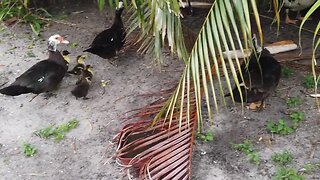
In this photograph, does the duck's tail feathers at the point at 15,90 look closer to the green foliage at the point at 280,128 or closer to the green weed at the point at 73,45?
the green weed at the point at 73,45

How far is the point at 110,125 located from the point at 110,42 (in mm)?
1008

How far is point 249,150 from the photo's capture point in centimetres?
364

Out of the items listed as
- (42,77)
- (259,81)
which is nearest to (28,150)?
(42,77)

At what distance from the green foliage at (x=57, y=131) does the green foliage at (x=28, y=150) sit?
0.16 metres

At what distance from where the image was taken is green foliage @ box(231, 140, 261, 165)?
3.55 m

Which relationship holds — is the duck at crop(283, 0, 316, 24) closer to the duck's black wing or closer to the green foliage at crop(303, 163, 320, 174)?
the green foliage at crop(303, 163, 320, 174)

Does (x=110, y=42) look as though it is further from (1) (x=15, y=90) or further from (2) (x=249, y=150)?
(2) (x=249, y=150)

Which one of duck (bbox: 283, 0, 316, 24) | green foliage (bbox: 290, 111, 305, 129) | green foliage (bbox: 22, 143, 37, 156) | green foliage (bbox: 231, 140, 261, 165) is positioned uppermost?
duck (bbox: 283, 0, 316, 24)

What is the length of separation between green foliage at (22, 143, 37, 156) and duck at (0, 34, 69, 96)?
1.90 ft

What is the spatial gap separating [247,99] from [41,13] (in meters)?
2.93

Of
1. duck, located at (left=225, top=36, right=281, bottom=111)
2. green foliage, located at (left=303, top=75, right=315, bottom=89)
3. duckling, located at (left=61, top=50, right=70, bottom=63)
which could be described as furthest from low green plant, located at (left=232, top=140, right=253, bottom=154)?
duckling, located at (left=61, top=50, right=70, bottom=63)

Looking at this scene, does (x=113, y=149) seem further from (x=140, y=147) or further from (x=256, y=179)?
(x=256, y=179)

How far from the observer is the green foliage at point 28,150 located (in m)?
3.77

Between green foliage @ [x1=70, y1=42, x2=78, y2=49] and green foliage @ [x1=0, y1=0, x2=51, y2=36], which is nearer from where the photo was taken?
green foliage @ [x1=70, y1=42, x2=78, y2=49]
